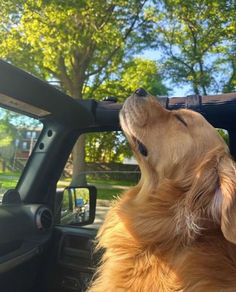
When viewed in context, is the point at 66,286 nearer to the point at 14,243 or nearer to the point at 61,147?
the point at 14,243

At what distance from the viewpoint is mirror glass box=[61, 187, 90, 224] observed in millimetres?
3066

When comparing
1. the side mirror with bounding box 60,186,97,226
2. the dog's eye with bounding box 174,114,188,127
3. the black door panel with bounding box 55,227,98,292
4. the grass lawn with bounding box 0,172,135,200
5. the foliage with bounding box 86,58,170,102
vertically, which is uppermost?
the foliage with bounding box 86,58,170,102

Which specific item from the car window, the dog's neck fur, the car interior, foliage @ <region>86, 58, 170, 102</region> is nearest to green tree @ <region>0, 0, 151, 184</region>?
foliage @ <region>86, 58, 170, 102</region>

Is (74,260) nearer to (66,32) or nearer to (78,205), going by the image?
(78,205)

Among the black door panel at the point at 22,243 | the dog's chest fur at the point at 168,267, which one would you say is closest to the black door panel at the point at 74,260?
the black door panel at the point at 22,243

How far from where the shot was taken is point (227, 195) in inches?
68.5

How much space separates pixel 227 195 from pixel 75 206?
69.0 inches

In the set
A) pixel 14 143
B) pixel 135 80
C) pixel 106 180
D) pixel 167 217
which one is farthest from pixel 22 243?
pixel 135 80

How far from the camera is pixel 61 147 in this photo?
9.00 feet

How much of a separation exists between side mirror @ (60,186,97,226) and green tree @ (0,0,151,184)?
8654 millimetres

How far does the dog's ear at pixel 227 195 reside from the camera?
1569 millimetres

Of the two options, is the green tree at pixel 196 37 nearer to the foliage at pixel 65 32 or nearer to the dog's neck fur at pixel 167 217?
the foliage at pixel 65 32

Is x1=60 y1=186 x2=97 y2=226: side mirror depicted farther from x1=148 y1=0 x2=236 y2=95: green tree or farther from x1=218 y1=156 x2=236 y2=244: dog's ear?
x1=148 y1=0 x2=236 y2=95: green tree

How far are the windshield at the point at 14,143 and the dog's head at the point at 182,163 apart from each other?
75cm
